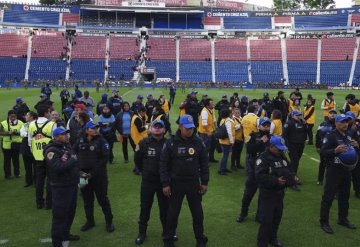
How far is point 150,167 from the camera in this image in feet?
20.8

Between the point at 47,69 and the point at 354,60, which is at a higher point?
the point at 354,60

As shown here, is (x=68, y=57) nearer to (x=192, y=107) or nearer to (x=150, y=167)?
(x=192, y=107)

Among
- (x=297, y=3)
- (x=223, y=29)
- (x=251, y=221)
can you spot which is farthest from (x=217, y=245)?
(x=297, y=3)

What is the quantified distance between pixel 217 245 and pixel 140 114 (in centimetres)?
527

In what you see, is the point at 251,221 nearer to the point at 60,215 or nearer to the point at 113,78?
the point at 60,215

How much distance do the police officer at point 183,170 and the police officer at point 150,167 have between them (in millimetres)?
324

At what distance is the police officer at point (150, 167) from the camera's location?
631cm

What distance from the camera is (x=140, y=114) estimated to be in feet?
35.7

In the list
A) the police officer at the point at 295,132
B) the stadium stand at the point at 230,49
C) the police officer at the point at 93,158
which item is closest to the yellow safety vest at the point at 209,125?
the police officer at the point at 295,132

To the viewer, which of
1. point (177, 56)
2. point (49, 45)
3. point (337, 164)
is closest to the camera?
point (337, 164)

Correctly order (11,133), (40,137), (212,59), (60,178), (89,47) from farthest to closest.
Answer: (89,47)
(212,59)
(11,133)
(40,137)
(60,178)

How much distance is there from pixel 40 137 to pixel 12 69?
180 ft

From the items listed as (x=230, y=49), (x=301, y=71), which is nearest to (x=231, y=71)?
(x=230, y=49)

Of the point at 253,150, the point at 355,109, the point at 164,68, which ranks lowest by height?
the point at 253,150
